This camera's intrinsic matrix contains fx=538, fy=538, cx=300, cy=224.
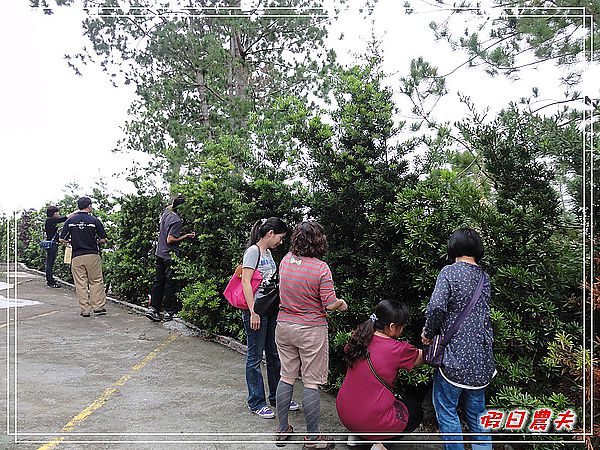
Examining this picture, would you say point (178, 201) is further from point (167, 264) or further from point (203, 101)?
point (203, 101)

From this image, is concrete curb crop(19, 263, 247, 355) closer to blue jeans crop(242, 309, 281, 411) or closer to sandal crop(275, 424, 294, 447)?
blue jeans crop(242, 309, 281, 411)

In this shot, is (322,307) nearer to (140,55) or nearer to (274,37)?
(274,37)

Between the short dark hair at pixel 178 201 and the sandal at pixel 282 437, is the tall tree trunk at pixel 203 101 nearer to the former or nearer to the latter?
the short dark hair at pixel 178 201

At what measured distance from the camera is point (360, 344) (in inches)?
148

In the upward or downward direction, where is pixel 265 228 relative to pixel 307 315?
upward

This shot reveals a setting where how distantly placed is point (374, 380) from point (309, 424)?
0.64 metres

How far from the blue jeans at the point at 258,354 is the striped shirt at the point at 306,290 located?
595 mm

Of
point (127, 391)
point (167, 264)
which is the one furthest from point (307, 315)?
point (167, 264)

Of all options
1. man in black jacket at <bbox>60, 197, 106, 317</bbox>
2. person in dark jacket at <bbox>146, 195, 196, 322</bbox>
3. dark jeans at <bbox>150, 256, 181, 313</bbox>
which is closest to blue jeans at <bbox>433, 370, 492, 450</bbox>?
person in dark jacket at <bbox>146, 195, 196, 322</bbox>

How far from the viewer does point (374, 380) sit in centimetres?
369

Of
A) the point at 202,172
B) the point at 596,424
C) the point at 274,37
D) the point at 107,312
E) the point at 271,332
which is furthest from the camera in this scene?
the point at 274,37

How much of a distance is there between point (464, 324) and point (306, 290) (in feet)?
3.61

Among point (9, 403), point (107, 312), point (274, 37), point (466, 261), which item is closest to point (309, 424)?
point (466, 261)

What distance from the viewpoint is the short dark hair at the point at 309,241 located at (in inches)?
155
